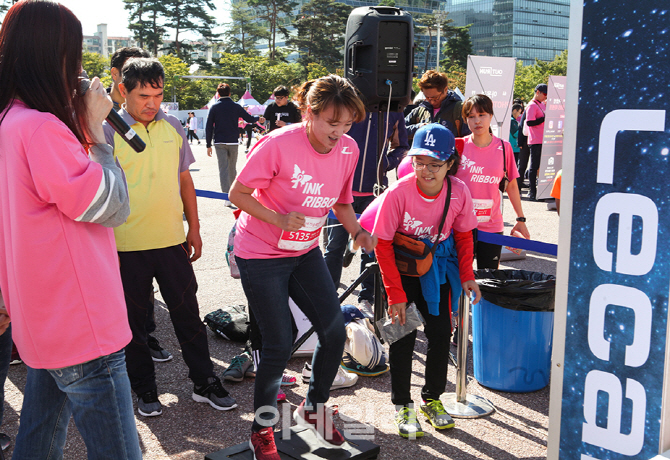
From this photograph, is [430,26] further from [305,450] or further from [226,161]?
[305,450]

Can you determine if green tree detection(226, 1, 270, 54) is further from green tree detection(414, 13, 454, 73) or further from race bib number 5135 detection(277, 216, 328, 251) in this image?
race bib number 5135 detection(277, 216, 328, 251)

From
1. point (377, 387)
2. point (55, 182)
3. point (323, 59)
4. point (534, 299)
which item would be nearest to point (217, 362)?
point (377, 387)

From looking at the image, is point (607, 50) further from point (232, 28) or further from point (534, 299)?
point (232, 28)

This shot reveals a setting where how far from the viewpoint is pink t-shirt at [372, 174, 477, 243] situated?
3.19 m

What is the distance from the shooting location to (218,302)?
5.55 m

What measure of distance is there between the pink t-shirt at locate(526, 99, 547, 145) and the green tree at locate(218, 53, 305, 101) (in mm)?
52786

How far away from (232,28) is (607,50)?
84766 millimetres

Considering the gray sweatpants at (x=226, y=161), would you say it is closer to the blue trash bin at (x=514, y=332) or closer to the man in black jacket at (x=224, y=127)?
the man in black jacket at (x=224, y=127)

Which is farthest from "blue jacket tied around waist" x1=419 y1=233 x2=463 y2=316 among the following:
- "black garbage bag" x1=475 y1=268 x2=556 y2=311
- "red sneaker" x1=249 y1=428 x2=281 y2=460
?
"red sneaker" x1=249 y1=428 x2=281 y2=460

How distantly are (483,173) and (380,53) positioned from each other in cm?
112

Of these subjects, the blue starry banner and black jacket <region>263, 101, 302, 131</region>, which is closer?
the blue starry banner

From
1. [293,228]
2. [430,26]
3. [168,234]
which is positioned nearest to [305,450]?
[293,228]

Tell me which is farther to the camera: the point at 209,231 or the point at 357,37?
the point at 209,231

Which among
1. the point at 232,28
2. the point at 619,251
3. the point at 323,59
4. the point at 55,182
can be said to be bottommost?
the point at 619,251
